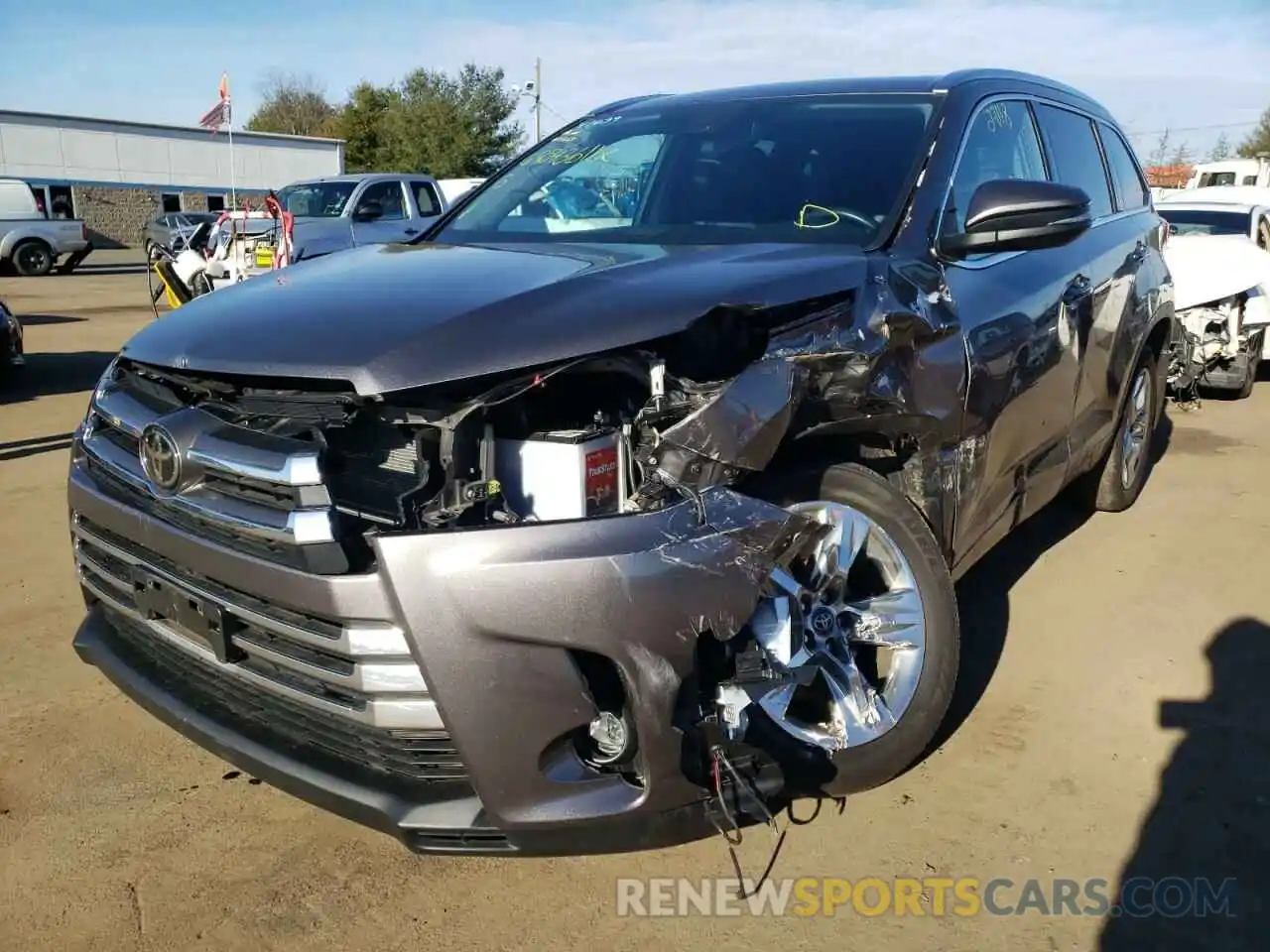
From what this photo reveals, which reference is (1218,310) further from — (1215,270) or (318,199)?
(318,199)

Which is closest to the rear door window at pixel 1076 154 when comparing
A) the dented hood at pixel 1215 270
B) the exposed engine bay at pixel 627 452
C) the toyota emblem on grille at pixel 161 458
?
the exposed engine bay at pixel 627 452

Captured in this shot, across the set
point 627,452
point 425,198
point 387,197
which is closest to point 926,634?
point 627,452

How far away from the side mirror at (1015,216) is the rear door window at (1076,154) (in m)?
1.14

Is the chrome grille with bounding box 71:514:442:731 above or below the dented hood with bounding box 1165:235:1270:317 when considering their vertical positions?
below

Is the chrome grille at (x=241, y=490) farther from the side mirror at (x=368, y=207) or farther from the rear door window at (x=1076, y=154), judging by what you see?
the side mirror at (x=368, y=207)

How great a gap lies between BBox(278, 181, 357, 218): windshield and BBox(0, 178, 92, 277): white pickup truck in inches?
409

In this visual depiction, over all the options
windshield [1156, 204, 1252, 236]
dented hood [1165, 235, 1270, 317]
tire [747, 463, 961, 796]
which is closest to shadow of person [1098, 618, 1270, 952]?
tire [747, 463, 961, 796]

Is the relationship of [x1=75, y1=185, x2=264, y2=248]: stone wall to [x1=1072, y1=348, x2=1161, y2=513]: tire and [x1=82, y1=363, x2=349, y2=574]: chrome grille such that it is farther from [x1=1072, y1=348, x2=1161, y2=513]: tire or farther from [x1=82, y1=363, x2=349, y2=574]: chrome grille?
[x1=82, y1=363, x2=349, y2=574]: chrome grille

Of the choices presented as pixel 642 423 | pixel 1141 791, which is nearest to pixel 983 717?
pixel 1141 791

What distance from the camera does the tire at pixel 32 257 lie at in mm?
23594

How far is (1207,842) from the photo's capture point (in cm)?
267

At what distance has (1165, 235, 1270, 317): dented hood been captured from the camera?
834 cm

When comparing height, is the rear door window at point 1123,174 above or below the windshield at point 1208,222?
above

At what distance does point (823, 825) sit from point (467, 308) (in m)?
1.58
